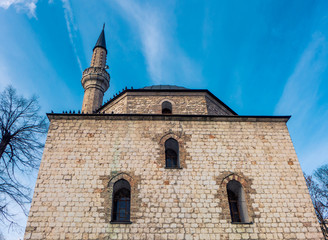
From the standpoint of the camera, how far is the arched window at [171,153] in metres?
8.80

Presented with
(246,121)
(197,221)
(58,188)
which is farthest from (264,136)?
(58,188)

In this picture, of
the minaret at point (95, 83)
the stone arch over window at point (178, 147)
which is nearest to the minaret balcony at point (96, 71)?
the minaret at point (95, 83)

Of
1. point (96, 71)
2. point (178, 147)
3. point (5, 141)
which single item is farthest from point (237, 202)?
point (96, 71)

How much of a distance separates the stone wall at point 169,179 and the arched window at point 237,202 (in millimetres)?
179

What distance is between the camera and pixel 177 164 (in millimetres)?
8680

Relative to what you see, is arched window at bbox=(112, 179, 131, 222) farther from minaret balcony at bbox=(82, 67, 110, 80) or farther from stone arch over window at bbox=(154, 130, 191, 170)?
minaret balcony at bbox=(82, 67, 110, 80)

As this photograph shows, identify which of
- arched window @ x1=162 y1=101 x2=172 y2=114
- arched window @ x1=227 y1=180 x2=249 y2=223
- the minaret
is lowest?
arched window @ x1=227 y1=180 x2=249 y2=223

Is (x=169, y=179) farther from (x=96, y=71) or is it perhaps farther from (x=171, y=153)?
(x=96, y=71)

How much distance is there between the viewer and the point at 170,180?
7.82 meters

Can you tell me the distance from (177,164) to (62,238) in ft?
14.0

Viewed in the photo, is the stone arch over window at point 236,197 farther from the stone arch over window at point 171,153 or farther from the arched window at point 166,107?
the arched window at point 166,107

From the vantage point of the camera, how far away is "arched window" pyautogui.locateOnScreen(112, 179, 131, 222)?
25.0 ft

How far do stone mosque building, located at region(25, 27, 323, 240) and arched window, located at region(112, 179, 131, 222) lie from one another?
0.03 m

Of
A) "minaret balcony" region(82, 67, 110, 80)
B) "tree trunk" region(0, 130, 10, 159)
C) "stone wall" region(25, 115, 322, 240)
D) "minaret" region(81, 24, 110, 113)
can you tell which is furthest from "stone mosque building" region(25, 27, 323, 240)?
"minaret balcony" region(82, 67, 110, 80)
